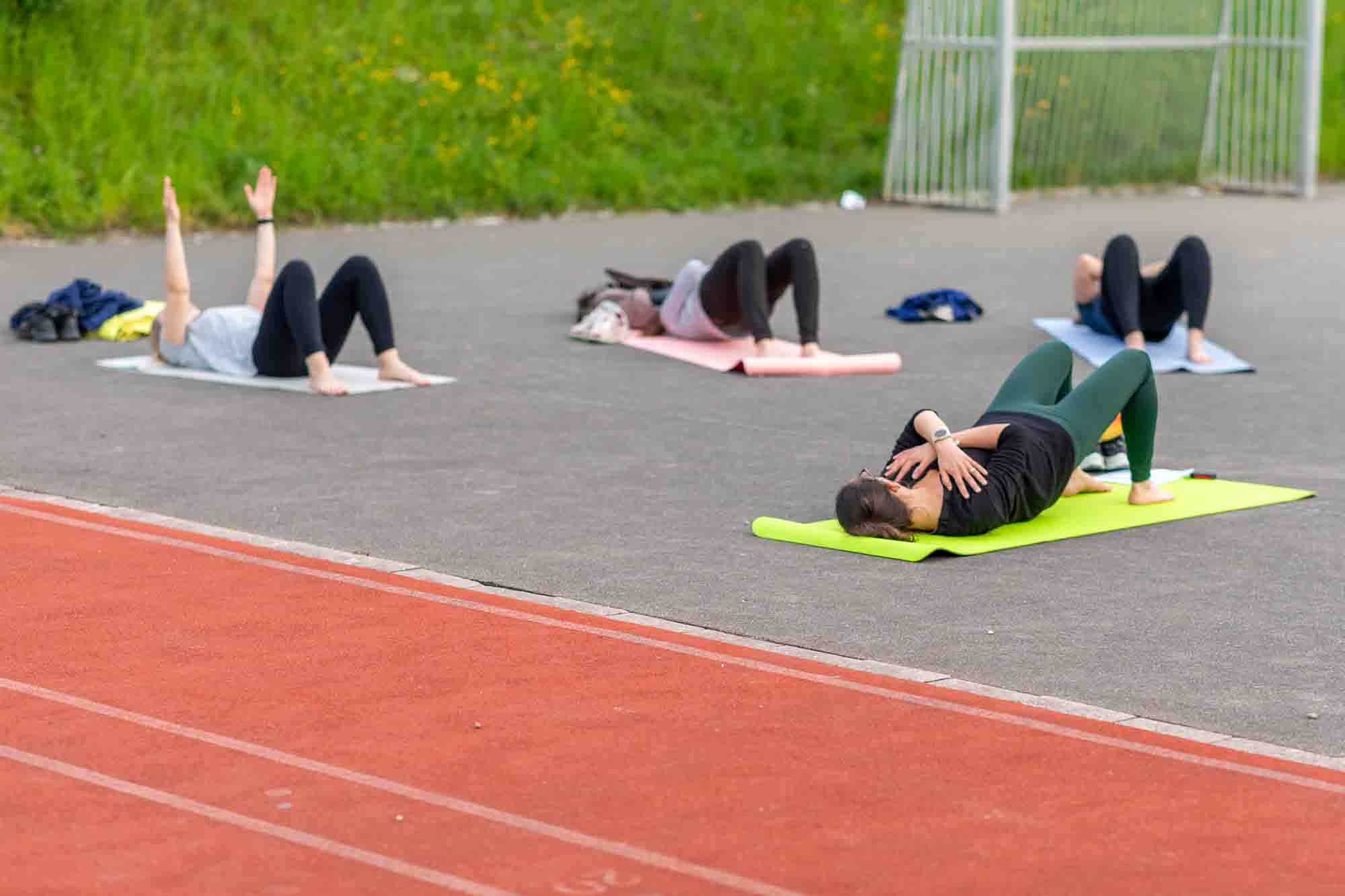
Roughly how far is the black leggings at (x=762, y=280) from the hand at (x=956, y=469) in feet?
14.0

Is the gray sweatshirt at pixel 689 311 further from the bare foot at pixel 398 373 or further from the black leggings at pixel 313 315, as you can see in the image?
the black leggings at pixel 313 315

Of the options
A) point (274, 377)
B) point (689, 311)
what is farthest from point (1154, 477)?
point (274, 377)

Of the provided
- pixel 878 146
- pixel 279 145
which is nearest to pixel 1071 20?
pixel 878 146

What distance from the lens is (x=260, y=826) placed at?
4395 millimetres

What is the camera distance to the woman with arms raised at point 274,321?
400 inches

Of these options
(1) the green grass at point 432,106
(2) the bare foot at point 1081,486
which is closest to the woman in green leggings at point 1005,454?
(2) the bare foot at point 1081,486

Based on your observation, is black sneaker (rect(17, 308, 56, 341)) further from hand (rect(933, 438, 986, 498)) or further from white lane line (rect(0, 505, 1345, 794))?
hand (rect(933, 438, 986, 498))

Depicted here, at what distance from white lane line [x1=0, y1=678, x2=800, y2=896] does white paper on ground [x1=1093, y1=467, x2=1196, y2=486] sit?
4139 millimetres

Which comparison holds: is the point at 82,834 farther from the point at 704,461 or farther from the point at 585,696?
the point at 704,461

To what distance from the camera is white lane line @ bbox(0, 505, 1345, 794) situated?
4848 millimetres

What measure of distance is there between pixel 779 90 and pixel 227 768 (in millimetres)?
20049

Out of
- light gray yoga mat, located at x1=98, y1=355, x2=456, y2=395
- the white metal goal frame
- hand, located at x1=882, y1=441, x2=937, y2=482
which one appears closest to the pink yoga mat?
light gray yoga mat, located at x1=98, y1=355, x2=456, y2=395

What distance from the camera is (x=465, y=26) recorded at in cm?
2323

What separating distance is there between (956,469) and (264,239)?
15.3ft
